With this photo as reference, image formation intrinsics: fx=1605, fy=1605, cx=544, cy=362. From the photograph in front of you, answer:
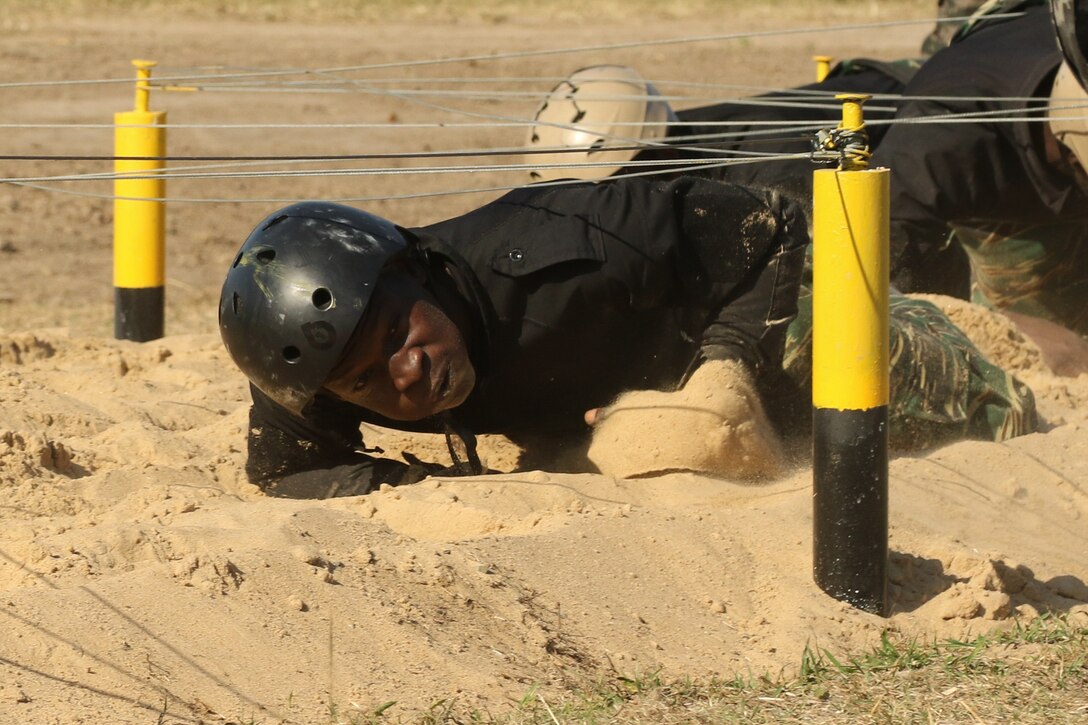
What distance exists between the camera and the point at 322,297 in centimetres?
416

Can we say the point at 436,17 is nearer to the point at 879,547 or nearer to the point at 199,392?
the point at 199,392

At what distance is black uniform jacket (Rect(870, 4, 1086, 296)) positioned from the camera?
629 cm

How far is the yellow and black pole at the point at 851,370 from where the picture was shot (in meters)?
3.38

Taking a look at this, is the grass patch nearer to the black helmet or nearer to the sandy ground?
the sandy ground

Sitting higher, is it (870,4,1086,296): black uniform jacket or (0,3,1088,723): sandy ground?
(870,4,1086,296): black uniform jacket

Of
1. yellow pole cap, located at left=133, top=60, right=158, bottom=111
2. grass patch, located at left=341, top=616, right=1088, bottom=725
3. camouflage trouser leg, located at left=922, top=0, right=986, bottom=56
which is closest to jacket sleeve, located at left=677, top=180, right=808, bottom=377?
grass patch, located at left=341, top=616, right=1088, bottom=725

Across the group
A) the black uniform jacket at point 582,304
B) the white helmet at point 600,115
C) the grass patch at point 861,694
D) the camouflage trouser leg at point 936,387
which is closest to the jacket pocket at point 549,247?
the black uniform jacket at point 582,304

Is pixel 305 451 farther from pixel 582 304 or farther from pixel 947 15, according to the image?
pixel 947 15

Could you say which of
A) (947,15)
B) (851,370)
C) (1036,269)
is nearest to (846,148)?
(851,370)

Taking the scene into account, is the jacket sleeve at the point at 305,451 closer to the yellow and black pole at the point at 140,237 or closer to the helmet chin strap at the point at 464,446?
the helmet chin strap at the point at 464,446

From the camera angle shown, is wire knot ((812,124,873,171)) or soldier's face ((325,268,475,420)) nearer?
wire knot ((812,124,873,171))

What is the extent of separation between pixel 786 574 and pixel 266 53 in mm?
13525

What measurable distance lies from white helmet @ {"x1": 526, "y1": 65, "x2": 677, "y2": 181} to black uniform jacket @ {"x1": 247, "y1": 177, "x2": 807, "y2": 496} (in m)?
1.47

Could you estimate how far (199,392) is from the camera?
5.72m
